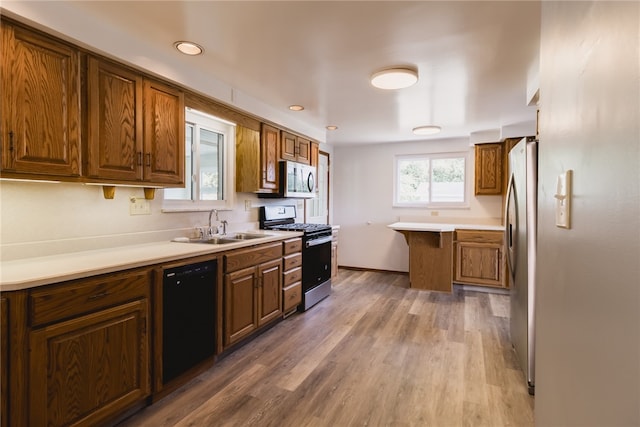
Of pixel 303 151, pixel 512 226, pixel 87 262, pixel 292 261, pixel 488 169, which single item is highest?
pixel 303 151

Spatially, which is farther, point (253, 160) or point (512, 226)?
point (253, 160)

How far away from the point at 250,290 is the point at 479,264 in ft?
10.8

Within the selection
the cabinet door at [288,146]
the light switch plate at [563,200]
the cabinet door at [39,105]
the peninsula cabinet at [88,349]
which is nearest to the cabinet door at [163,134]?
the cabinet door at [39,105]

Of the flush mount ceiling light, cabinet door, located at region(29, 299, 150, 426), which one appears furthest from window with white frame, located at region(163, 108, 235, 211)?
the flush mount ceiling light

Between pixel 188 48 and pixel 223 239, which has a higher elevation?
pixel 188 48

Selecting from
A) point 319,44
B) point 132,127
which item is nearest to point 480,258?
point 319,44

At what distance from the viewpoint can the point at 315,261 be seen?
3904 mm

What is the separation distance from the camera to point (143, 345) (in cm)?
192

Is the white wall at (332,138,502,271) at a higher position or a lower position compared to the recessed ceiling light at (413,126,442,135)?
lower

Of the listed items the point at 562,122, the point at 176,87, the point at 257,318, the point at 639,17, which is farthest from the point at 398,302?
the point at 639,17

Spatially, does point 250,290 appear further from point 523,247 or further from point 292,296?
point 523,247

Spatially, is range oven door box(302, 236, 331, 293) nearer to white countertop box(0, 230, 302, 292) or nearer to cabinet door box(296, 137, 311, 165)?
cabinet door box(296, 137, 311, 165)

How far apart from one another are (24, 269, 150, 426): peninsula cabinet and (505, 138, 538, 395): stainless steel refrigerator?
94.3 inches

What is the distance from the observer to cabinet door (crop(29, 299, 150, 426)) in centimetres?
147
